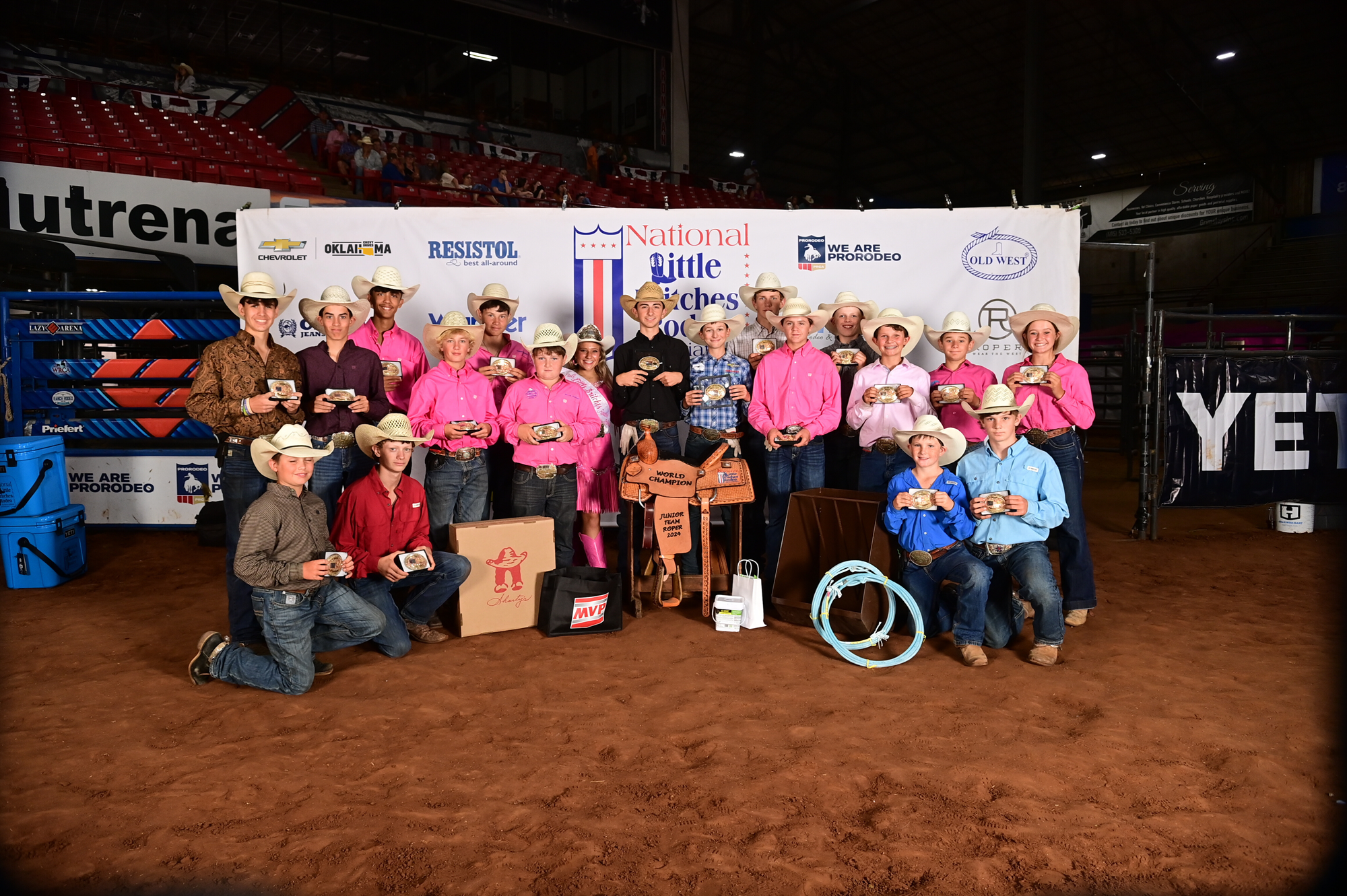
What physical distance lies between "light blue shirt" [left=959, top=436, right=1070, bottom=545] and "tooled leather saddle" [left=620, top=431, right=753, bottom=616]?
→ 4.56 ft

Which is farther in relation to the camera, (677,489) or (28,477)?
(28,477)

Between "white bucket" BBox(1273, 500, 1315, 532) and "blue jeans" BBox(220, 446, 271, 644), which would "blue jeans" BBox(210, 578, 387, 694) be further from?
"white bucket" BBox(1273, 500, 1315, 532)

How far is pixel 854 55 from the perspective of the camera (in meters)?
23.8

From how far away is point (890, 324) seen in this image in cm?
516

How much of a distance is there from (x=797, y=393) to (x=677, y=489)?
98 cm

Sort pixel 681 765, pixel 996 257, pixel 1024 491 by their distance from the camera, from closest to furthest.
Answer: pixel 681 765
pixel 1024 491
pixel 996 257

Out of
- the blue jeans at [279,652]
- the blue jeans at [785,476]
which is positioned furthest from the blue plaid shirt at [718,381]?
the blue jeans at [279,652]

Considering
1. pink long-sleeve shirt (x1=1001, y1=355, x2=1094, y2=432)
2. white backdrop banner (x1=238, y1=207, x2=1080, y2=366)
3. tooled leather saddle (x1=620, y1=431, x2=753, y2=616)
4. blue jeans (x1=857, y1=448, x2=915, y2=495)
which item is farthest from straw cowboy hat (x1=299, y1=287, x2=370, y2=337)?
pink long-sleeve shirt (x1=1001, y1=355, x2=1094, y2=432)

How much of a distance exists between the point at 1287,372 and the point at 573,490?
6740mm

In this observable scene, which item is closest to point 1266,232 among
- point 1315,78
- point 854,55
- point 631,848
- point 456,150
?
point 1315,78

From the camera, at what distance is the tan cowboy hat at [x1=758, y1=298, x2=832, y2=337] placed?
515 cm

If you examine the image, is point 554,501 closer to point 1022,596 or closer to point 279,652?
point 279,652

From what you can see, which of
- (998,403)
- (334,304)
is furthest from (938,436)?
(334,304)

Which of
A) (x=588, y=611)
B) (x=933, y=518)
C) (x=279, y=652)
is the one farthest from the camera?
(x=588, y=611)
